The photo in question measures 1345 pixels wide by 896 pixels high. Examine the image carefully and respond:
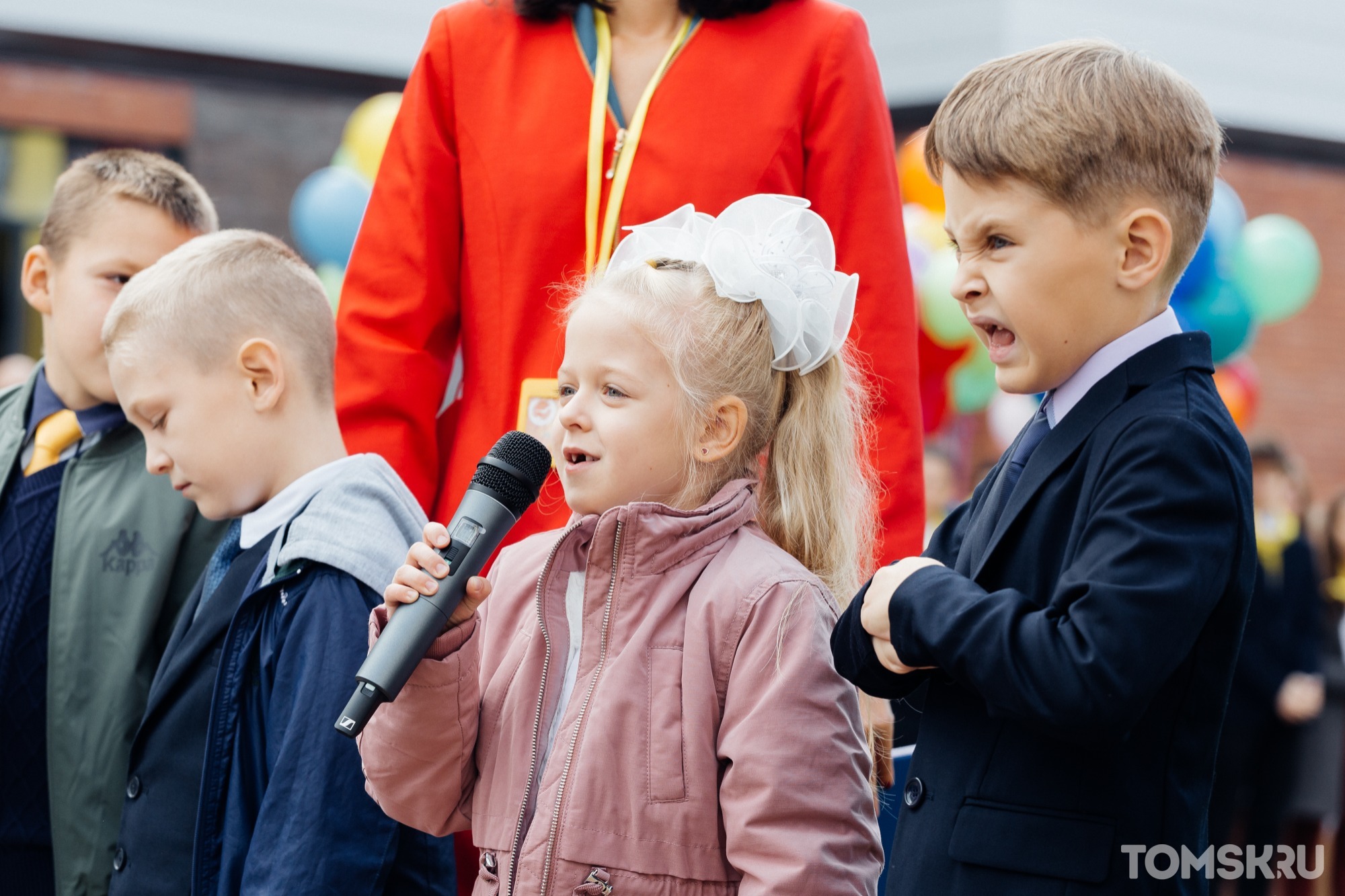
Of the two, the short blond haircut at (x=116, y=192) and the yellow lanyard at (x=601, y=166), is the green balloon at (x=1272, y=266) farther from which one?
the short blond haircut at (x=116, y=192)

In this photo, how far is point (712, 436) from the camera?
1989mm

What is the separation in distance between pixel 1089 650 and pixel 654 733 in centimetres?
57

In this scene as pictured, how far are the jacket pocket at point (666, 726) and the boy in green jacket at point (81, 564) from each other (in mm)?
1069

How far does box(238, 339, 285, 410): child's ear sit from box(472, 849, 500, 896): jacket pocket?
34.3 inches

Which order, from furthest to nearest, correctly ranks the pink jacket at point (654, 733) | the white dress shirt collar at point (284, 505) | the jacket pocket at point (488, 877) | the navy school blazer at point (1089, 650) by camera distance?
the white dress shirt collar at point (284, 505), the jacket pocket at point (488, 877), the pink jacket at point (654, 733), the navy school blazer at point (1089, 650)

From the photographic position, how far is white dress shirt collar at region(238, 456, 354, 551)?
224 cm

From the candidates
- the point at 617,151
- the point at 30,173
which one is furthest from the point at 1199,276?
the point at 30,173

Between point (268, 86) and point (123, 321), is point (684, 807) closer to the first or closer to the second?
point (123, 321)

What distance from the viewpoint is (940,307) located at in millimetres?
5680

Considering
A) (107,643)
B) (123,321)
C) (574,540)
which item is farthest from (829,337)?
(107,643)

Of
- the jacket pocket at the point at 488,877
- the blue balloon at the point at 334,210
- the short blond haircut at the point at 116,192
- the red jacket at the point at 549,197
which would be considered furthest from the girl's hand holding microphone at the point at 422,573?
the blue balloon at the point at 334,210

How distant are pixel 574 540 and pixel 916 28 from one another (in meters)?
7.00

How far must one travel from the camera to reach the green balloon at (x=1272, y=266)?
6469 mm

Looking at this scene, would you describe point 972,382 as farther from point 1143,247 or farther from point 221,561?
point 1143,247
